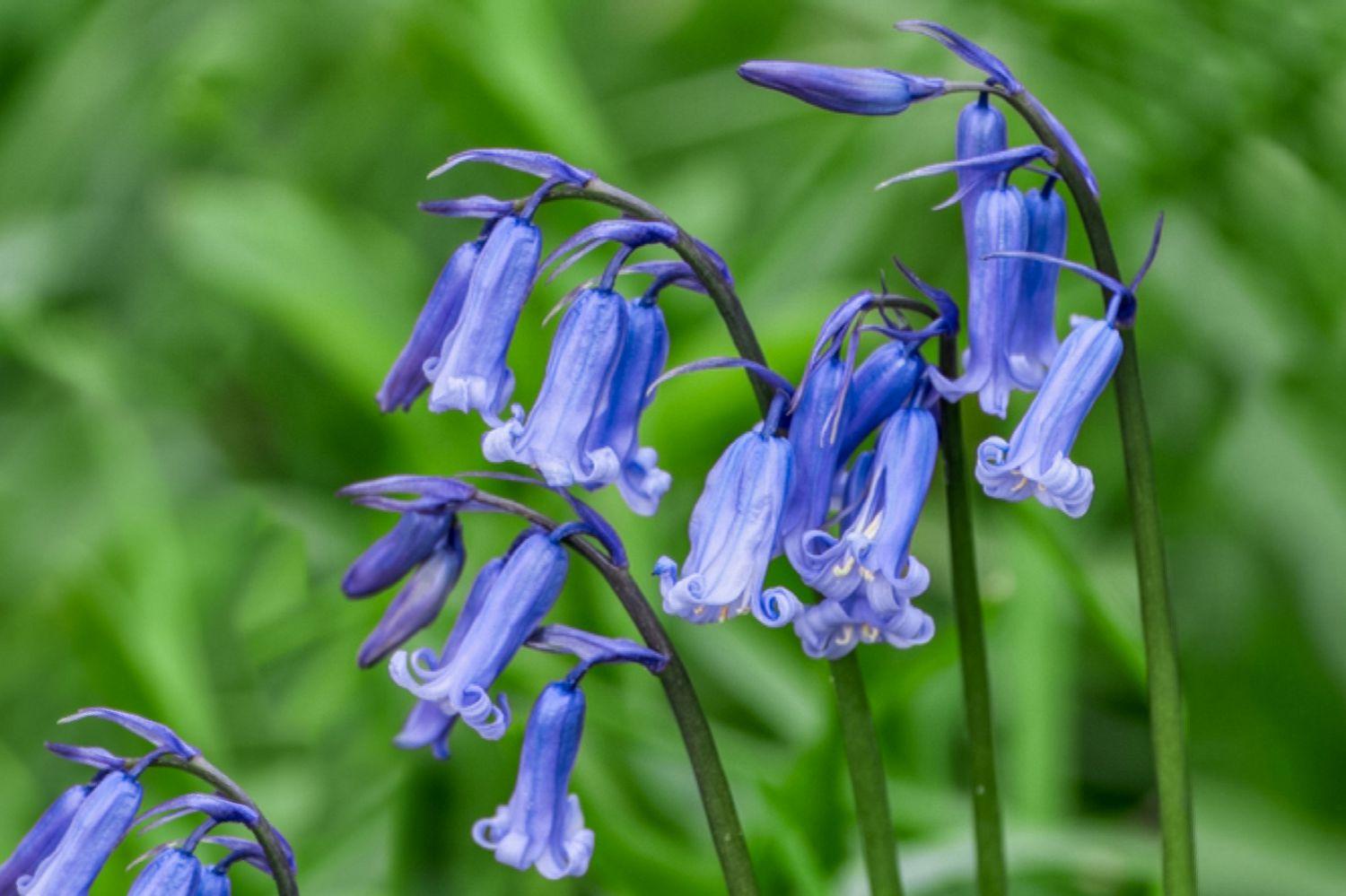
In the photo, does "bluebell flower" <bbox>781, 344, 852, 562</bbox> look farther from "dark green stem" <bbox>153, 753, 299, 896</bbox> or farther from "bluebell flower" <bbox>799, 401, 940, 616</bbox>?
"dark green stem" <bbox>153, 753, 299, 896</bbox>

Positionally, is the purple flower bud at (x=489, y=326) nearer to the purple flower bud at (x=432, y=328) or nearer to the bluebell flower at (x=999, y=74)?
Result: the purple flower bud at (x=432, y=328)

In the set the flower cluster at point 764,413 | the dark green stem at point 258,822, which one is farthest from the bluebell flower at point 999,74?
the dark green stem at point 258,822

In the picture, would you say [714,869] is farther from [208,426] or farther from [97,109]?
[97,109]

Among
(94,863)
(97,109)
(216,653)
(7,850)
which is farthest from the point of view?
(97,109)

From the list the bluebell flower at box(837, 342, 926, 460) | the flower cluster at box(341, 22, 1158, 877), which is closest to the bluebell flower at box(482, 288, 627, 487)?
the flower cluster at box(341, 22, 1158, 877)

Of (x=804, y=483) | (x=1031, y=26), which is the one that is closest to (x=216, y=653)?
(x=1031, y=26)
